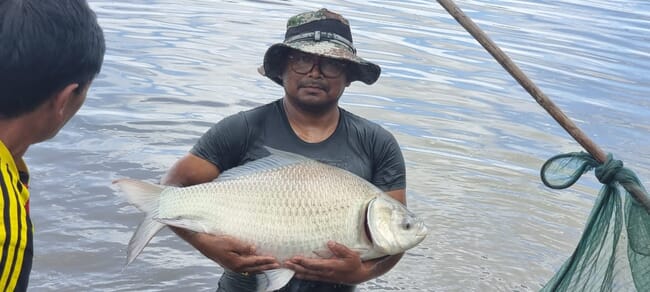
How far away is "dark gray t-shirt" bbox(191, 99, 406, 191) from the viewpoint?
154 inches

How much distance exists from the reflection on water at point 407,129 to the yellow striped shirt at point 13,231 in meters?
3.89

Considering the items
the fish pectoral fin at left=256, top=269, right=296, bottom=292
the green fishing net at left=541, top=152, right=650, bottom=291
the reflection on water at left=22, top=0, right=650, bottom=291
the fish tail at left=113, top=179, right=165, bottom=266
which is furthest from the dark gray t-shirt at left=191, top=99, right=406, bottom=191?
the reflection on water at left=22, top=0, right=650, bottom=291

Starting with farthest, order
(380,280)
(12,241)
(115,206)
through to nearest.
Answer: (115,206) < (380,280) < (12,241)

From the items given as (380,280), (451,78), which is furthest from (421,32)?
(380,280)

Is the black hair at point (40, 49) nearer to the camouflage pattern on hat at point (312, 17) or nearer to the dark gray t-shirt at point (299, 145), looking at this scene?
the dark gray t-shirt at point (299, 145)

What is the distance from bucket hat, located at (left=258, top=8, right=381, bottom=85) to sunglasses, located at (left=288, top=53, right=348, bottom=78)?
0.05 meters

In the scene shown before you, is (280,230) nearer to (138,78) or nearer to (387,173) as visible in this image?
(387,173)

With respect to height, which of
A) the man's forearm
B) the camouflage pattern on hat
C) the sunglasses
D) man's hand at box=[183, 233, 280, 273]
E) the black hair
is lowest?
the man's forearm

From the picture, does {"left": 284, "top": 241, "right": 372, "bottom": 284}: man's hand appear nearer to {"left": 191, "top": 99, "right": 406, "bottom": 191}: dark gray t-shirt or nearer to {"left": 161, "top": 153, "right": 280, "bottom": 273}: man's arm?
{"left": 161, "top": 153, "right": 280, "bottom": 273}: man's arm

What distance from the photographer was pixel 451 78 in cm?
1353

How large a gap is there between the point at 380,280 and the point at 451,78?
24.6 feet

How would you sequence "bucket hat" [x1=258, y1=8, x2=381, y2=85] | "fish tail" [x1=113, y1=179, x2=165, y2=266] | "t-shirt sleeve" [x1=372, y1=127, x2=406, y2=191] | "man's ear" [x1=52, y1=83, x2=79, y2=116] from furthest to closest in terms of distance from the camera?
"t-shirt sleeve" [x1=372, y1=127, x2=406, y2=191], "bucket hat" [x1=258, y1=8, x2=381, y2=85], "fish tail" [x1=113, y1=179, x2=165, y2=266], "man's ear" [x1=52, y1=83, x2=79, y2=116]

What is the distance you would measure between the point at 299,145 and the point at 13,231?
1.93m

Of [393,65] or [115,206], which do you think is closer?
[115,206]
